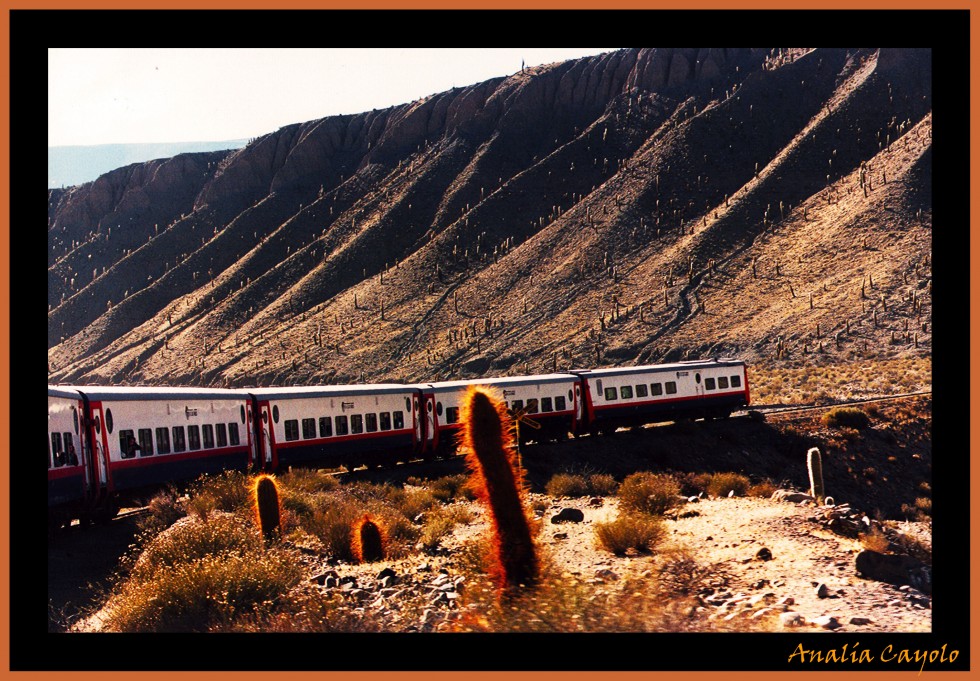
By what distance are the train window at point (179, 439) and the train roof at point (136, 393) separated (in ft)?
2.64

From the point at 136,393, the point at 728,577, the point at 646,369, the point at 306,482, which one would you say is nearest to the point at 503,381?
the point at 646,369

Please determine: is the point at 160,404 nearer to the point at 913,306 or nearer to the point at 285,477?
the point at 285,477

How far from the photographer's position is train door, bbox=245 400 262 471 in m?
27.5

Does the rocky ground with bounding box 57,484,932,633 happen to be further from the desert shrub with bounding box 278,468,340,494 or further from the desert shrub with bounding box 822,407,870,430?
the desert shrub with bounding box 822,407,870,430

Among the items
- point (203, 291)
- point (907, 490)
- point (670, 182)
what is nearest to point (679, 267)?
point (670, 182)

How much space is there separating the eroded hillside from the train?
3067cm

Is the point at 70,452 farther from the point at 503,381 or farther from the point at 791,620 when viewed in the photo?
the point at 503,381

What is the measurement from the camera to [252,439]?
2770 centimetres

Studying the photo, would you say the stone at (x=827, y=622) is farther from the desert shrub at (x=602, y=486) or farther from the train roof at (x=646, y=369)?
the train roof at (x=646, y=369)

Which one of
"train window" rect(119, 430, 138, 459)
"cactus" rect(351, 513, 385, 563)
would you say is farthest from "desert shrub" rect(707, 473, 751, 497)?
"train window" rect(119, 430, 138, 459)
